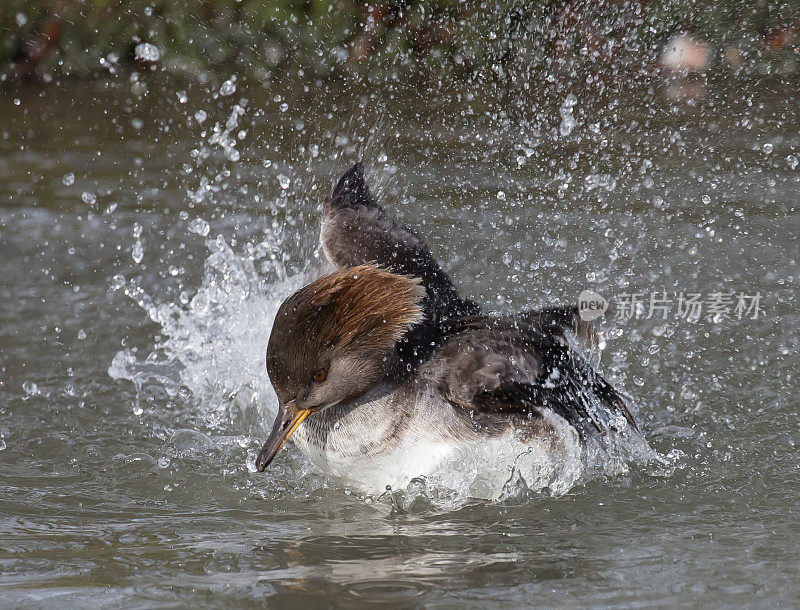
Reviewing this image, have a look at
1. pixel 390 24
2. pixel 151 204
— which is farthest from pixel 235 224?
pixel 390 24

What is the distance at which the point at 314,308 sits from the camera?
12.6 feet

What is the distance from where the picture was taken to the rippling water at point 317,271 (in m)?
3.46

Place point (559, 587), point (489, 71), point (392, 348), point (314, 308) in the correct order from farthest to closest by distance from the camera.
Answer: point (489, 71) < point (392, 348) < point (314, 308) < point (559, 587)

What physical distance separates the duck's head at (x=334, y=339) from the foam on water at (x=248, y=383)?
44cm

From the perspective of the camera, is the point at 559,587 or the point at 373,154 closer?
the point at 559,587

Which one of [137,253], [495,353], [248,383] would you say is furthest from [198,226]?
[495,353]

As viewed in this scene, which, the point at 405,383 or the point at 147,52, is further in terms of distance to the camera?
the point at 147,52

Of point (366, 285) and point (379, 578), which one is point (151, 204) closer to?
point (366, 285)

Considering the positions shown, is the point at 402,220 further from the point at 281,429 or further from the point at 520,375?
the point at 281,429

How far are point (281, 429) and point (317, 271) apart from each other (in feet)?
4.61

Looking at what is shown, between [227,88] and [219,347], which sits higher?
[227,88]

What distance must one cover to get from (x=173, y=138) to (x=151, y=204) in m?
1.31

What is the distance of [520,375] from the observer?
412cm

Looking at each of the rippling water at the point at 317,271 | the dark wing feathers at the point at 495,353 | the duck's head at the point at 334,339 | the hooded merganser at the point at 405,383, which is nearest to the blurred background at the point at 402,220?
the rippling water at the point at 317,271
